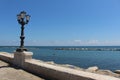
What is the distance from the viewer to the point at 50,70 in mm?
9914

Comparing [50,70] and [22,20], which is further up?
[22,20]

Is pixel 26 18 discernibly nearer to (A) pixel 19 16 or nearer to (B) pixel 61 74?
(A) pixel 19 16

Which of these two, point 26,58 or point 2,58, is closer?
point 26,58

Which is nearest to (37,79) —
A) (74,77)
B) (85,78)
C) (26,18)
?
(74,77)

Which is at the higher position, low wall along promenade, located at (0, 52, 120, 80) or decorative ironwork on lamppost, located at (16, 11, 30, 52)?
decorative ironwork on lamppost, located at (16, 11, 30, 52)

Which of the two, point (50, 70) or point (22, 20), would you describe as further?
point (22, 20)

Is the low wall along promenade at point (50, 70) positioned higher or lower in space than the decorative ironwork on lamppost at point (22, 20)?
lower

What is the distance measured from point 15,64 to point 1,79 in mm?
4465

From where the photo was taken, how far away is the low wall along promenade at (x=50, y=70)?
25.4ft

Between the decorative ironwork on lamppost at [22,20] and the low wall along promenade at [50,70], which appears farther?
the decorative ironwork on lamppost at [22,20]

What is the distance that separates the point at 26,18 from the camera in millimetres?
13922

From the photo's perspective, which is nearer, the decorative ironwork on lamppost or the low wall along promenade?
the low wall along promenade

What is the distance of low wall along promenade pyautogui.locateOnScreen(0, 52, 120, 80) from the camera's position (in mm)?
7754

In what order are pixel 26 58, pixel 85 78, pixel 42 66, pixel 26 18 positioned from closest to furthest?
pixel 85 78, pixel 42 66, pixel 26 58, pixel 26 18
